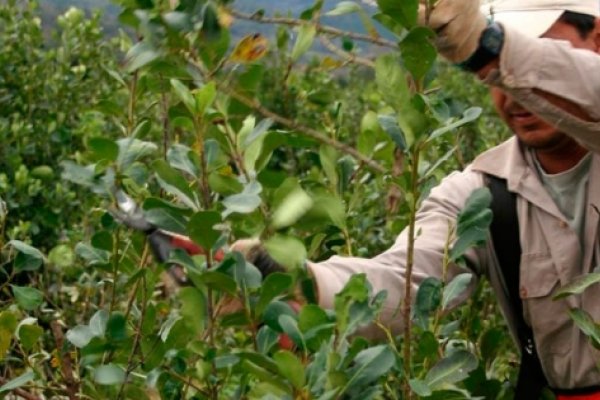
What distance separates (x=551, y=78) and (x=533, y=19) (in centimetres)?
42

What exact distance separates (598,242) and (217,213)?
124 cm

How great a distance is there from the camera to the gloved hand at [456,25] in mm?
1899

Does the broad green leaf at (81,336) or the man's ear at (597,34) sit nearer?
the broad green leaf at (81,336)

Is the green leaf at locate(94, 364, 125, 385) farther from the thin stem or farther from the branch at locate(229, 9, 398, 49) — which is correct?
the branch at locate(229, 9, 398, 49)

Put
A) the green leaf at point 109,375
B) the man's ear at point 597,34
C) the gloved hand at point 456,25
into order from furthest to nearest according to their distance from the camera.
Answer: the man's ear at point 597,34, the gloved hand at point 456,25, the green leaf at point 109,375

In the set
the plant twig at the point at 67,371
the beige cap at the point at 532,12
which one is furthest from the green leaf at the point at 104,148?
the beige cap at the point at 532,12

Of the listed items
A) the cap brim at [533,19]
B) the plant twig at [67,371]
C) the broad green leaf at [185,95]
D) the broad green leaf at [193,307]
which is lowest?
the plant twig at [67,371]

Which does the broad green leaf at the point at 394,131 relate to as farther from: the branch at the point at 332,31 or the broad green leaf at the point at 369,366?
the broad green leaf at the point at 369,366

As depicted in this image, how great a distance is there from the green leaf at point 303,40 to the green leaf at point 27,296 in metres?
0.56

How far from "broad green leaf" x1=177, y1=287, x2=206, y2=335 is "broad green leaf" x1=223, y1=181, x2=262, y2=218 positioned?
143mm

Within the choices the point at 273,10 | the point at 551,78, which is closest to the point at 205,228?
the point at 551,78

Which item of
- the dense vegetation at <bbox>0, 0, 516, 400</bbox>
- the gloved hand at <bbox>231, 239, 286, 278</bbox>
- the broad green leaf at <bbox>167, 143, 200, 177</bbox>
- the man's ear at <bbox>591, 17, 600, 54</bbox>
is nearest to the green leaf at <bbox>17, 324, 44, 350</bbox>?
the dense vegetation at <bbox>0, 0, 516, 400</bbox>

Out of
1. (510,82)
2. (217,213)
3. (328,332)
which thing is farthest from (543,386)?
(217,213)

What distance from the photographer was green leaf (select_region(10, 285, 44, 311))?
203cm
